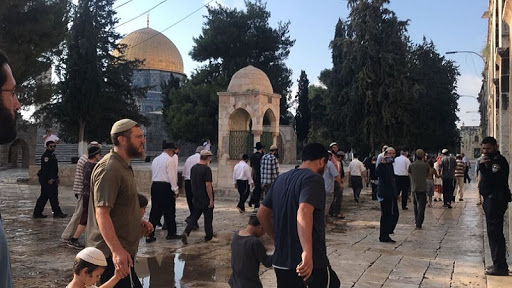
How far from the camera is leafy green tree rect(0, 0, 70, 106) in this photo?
44.1 ft

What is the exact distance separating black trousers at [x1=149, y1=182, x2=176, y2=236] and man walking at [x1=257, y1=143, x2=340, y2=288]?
492cm

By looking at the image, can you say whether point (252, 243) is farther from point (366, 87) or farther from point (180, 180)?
point (366, 87)

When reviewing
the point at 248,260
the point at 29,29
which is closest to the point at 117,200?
the point at 248,260

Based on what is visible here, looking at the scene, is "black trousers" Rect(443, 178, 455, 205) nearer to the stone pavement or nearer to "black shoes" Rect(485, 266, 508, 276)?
the stone pavement

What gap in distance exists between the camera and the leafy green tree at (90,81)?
30672 millimetres

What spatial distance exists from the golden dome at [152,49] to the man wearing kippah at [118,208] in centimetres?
5305

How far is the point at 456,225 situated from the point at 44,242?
8.27 meters

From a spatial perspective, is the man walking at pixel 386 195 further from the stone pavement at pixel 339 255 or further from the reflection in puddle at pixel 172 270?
the reflection in puddle at pixel 172 270

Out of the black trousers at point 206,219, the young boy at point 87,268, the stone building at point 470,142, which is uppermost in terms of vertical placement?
the stone building at point 470,142

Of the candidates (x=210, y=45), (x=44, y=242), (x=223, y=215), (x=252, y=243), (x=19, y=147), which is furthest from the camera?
(x=210, y=45)

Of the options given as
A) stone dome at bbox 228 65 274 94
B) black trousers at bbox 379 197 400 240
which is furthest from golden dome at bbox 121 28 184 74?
black trousers at bbox 379 197 400 240

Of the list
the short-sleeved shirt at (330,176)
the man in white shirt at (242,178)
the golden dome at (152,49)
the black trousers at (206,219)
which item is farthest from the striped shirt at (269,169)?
the golden dome at (152,49)

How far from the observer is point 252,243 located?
134 inches

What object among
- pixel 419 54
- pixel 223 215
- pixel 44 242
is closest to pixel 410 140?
pixel 419 54
